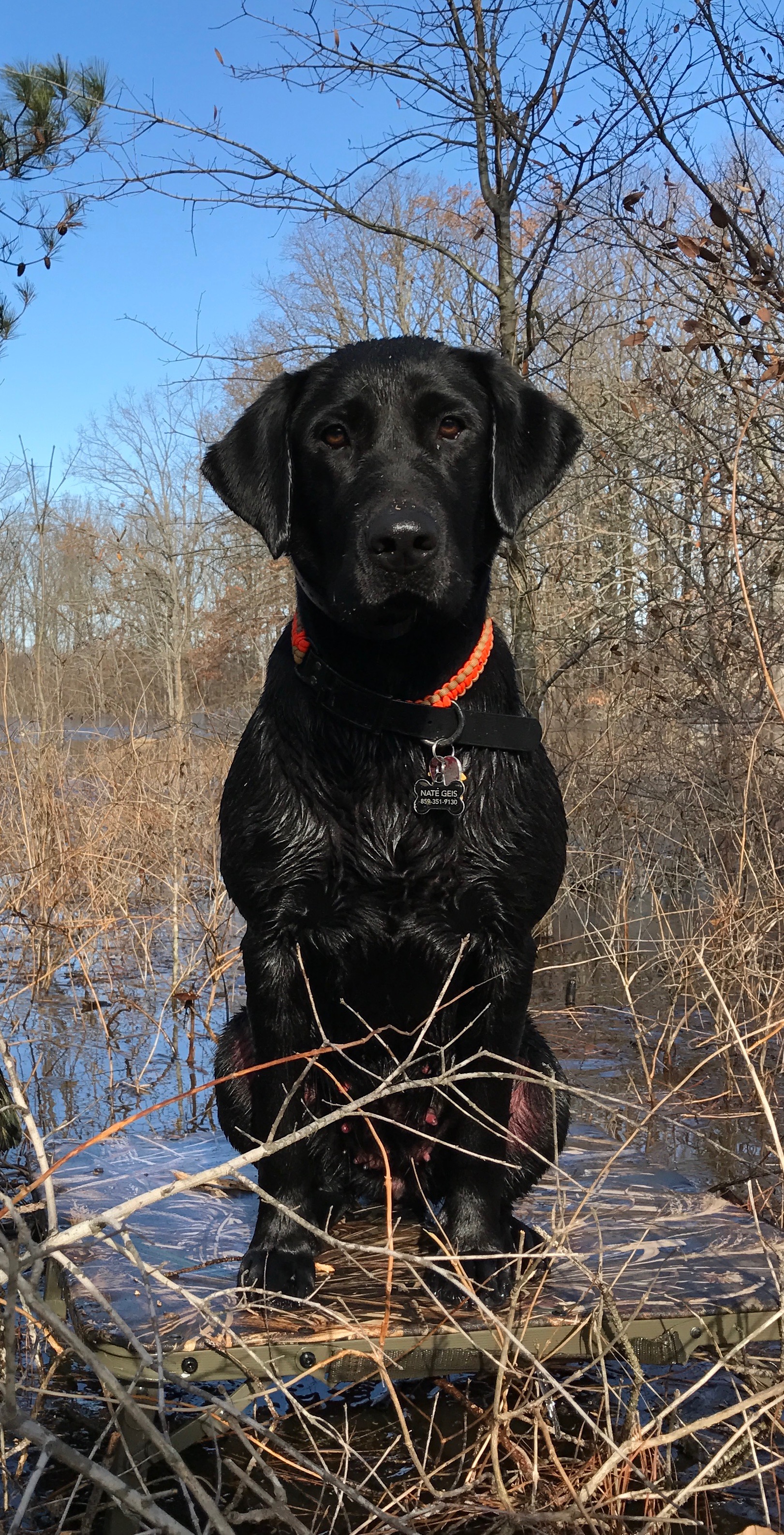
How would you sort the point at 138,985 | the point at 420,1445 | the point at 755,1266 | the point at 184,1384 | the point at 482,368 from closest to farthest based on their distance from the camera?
the point at 184,1384
the point at 420,1445
the point at 755,1266
the point at 482,368
the point at 138,985

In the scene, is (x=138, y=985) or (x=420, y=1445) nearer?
(x=420, y=1445)

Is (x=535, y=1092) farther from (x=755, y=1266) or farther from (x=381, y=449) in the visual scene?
(x=381, y=449)

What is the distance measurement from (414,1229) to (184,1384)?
40.6 inches

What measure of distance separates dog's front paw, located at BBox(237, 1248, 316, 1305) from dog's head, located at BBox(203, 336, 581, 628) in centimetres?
126

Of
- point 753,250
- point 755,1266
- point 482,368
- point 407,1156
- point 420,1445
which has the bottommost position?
point 420,1445

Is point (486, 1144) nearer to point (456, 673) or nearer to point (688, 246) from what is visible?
point (456, 673)

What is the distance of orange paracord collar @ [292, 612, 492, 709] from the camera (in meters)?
2.57

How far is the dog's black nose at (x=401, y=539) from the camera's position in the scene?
7.66 ft

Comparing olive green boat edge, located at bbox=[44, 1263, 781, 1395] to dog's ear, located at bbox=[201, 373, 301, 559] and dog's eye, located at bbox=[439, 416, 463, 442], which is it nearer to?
dog's ear, located at bbox=[201, 373, 301, 559]

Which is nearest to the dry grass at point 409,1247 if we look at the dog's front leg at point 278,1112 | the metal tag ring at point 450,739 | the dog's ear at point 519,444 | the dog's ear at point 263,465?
the dog's front leg at point 278,1112

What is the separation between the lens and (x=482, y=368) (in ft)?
9.14

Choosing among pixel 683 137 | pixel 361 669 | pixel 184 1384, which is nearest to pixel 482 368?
pixel 361 669

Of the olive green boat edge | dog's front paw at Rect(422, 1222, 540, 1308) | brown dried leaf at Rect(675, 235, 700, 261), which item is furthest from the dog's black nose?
brown dried leaf at Rect(675, 235, 700, 261)

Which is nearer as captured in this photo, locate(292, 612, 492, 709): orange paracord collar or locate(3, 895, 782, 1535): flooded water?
locate(3, 895, 782, 1535): flooded water
